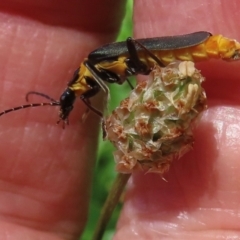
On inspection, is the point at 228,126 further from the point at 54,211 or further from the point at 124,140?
the point at 54,211

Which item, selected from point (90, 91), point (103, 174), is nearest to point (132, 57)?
point (90, 91)

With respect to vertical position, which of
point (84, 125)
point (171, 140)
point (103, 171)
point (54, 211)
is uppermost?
point (171, 140)

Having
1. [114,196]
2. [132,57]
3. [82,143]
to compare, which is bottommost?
[82,143]

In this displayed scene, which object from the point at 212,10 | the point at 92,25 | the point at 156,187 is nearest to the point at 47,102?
the point at 92,25

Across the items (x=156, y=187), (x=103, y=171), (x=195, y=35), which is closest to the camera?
(x=195, y=35)

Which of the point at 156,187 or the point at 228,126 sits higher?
the point at 228,126

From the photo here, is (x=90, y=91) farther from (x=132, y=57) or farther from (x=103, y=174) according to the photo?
(x=103, y=174)

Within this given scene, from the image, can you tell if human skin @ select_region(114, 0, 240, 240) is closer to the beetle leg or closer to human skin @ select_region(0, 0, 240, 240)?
human skin @ select_region(0, 0, 240, 240)
